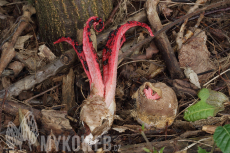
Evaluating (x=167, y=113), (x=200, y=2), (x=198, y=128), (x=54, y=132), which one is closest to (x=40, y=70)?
(x=54, y=132)

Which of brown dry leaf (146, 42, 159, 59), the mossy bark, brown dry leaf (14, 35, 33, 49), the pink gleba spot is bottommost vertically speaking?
the pink gleba spot

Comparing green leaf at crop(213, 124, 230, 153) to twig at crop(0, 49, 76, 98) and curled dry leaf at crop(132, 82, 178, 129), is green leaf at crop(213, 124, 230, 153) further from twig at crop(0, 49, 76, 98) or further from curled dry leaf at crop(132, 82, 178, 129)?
twig at crop(0, 49, 76, 98)

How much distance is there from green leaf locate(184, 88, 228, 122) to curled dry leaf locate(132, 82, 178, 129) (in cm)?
19

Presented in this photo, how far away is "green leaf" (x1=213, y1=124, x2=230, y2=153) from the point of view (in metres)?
1.66

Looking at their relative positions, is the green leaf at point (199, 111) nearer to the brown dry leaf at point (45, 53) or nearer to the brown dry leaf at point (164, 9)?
the brown dry leaf at point (164, 9)

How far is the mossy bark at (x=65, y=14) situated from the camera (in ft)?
8.04

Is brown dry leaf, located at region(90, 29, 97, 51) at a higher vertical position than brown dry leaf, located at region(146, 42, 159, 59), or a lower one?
higher

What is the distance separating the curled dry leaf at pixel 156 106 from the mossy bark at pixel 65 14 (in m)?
1.21

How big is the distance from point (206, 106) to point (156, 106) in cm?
60

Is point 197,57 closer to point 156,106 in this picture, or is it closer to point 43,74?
point 156,106

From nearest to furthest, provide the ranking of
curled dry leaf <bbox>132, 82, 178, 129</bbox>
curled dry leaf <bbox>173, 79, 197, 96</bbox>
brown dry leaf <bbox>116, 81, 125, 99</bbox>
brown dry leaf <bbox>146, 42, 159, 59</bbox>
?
curled dry leaf <bbox>132, 82, 178, 129</bbox>
curled dry leaf <bbox>173, 79, 197, 96</bbox>
brown dry leaf <bbox>116, 81, 125, 99</bbox>
brown dry leaf <bbox>146, 42, 159, 59</bbox>

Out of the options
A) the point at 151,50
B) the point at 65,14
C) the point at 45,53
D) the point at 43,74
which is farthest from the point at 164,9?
the point at 43,74

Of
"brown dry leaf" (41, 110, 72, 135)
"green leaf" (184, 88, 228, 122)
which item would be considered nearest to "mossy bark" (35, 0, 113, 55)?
"brown dry leaf" (41, 110, 72, 135)

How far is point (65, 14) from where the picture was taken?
8.16 ft
